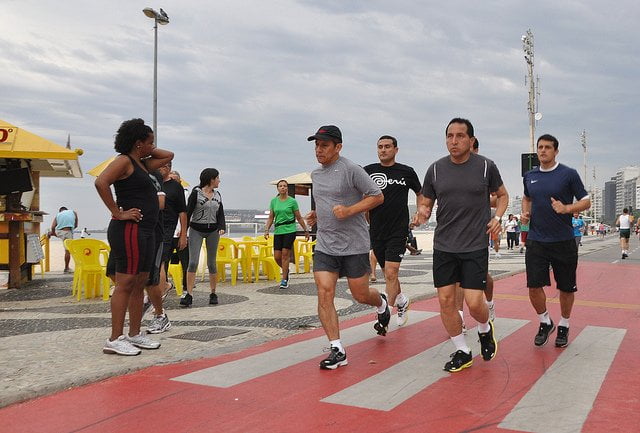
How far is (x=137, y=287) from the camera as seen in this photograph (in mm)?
5625

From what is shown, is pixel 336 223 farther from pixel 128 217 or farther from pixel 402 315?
pixel 402 315

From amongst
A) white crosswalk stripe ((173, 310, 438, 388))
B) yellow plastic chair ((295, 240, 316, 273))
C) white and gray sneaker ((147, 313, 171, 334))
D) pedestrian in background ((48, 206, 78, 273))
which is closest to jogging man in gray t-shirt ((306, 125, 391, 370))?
white crosswalk stripe ((173, 310, 438, 388))

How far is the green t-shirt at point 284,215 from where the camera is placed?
11.2 metres

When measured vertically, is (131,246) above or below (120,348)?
above

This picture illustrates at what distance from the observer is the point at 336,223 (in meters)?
5.29

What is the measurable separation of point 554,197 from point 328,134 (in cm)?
221

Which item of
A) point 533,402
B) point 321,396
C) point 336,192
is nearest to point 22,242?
point 336,192

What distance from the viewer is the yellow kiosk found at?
10.3 metres

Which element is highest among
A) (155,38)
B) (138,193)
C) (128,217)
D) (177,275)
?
(155,38)

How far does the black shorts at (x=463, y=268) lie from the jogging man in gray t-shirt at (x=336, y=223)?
626 millimetres

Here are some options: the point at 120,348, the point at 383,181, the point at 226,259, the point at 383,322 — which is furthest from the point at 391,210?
the point at 226,259

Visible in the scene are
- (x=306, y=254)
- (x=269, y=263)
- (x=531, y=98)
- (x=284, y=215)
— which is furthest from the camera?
(x=531, y=98)

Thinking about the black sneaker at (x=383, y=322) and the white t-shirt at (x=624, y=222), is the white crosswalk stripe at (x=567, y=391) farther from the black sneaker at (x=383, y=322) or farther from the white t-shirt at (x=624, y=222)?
the white t-shirt at (x=624, y=222)

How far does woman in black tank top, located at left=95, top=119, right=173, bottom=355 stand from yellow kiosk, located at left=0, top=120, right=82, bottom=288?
530 cm
